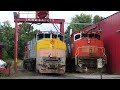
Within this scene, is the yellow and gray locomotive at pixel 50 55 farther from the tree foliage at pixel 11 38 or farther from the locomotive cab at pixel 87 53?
the tree foliage at pixel 11 38

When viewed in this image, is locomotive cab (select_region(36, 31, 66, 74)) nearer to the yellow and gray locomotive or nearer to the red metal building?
the yellow and gray locomotive

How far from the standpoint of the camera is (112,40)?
26.0 metres

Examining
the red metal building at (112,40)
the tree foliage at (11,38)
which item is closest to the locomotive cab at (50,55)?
the red metal building at (112,40)

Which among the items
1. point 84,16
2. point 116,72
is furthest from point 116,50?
point 84,16

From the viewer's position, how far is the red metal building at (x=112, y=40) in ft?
81.1

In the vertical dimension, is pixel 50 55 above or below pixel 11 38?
below

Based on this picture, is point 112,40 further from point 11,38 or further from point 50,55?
point 11,38

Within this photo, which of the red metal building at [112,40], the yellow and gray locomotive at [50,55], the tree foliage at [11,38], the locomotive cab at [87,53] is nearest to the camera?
the yellow and gray locomotive at [50,55]

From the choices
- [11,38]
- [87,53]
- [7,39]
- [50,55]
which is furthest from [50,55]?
[11,38]

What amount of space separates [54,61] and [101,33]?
8534mm

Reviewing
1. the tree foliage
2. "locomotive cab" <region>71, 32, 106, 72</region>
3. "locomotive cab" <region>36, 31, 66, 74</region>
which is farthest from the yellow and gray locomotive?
the tree foliage

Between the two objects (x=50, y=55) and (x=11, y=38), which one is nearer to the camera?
(x=50, y=55)
